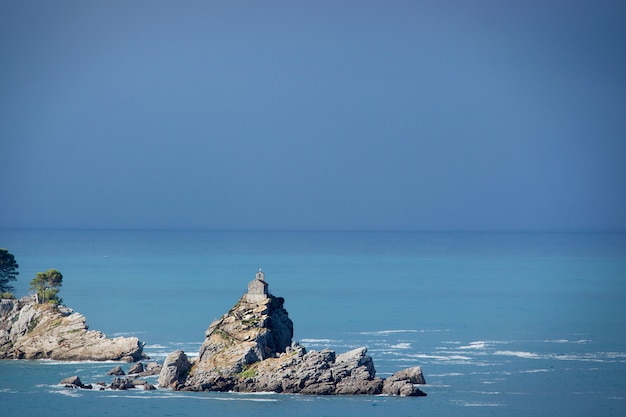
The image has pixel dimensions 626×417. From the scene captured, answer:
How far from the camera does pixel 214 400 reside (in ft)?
340

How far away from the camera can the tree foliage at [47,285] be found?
130 m

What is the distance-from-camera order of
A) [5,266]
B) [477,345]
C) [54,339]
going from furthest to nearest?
[477,345] < [5,266] < [54,339]

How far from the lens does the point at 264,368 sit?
105188 millimetres

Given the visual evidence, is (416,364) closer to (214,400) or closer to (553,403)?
(553,403)

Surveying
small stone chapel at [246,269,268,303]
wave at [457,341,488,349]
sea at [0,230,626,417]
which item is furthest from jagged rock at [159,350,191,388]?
wave at [457,341,488,349]

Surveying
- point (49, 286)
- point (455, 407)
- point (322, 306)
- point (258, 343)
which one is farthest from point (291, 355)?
point (322, 306)

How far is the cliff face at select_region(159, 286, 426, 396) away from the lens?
4104 inches

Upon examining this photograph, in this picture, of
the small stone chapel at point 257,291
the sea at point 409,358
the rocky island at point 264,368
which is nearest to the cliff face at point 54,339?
the sea at point 409,358

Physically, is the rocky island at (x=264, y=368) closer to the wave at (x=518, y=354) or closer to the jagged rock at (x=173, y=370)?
the jagged rock at (x=173, y=370)

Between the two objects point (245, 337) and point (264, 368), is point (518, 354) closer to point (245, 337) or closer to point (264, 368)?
point (264, 368)

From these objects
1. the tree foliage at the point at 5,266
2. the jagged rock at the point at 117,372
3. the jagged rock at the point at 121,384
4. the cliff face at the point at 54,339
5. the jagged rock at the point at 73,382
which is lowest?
the jagged rock at the point at 121,384

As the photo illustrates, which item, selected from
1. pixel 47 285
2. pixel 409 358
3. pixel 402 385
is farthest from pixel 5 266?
pixel 402 385

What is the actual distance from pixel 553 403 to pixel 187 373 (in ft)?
98.0

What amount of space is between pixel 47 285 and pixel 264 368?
36354 mm
